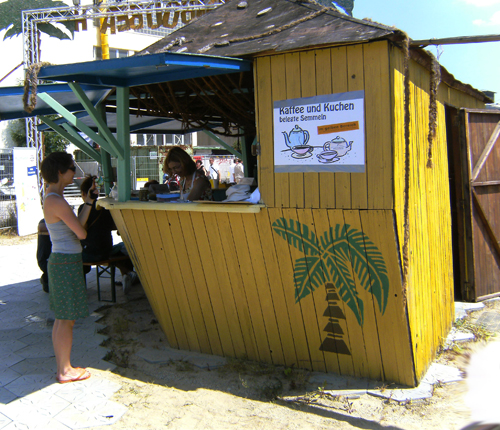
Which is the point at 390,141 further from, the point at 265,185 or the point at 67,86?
the point at 67,86

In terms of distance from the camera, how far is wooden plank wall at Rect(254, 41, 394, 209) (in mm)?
3139

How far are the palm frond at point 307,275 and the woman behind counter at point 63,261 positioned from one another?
1.77 metres

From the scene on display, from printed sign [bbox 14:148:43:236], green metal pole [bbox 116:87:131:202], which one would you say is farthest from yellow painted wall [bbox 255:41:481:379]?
printed sign [bbox 14:148:43:236]

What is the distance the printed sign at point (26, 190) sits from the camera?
1124 cm

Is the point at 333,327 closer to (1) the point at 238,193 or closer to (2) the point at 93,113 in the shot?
(1) the point at 238,193

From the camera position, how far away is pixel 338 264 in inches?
137

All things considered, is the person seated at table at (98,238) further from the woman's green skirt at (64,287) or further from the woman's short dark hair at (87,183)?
the woman's green skirt at (64,287)

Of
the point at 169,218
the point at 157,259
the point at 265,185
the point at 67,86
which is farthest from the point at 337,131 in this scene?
the point at 67,86

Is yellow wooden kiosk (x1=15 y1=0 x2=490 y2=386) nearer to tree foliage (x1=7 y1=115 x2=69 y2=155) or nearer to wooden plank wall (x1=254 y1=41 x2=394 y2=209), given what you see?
wooden plank wall (x1=254 y1=41 x2=394 y2=209)

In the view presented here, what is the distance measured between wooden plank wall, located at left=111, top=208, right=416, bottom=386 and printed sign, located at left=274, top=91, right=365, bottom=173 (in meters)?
0.35

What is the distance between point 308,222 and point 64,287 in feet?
6.74

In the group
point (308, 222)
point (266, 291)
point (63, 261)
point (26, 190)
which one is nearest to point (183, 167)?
point (63, 261)

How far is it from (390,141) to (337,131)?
40 cm

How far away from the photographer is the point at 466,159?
5211 mm
